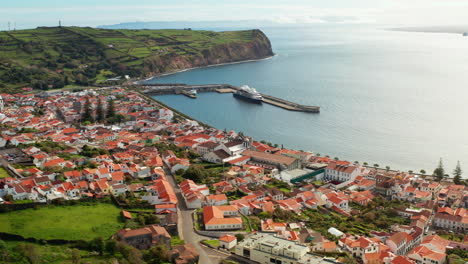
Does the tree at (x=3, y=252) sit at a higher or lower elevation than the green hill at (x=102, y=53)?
lower

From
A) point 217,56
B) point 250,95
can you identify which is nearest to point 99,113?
point 250,95

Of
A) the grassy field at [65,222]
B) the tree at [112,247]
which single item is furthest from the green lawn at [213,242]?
the tree at [112,247]

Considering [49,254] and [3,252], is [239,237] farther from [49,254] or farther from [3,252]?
[3,252]

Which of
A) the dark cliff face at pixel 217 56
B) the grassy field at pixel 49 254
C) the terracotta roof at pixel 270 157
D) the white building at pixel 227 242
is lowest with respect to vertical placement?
the terracotta roof at pixel 270 157

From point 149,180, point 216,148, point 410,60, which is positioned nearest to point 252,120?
point 216,148

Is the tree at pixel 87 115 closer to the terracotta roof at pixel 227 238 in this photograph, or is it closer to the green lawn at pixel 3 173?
the green lawn at pixel 3 173

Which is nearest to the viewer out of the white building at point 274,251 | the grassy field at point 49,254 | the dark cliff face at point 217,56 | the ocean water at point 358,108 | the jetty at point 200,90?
the grassy field at point 49,254

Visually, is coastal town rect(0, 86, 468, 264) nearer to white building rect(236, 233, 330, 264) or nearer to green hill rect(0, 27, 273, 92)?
white building rect(236, 233, 330, 264)

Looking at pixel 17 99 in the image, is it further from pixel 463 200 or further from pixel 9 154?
pixel 463 200
